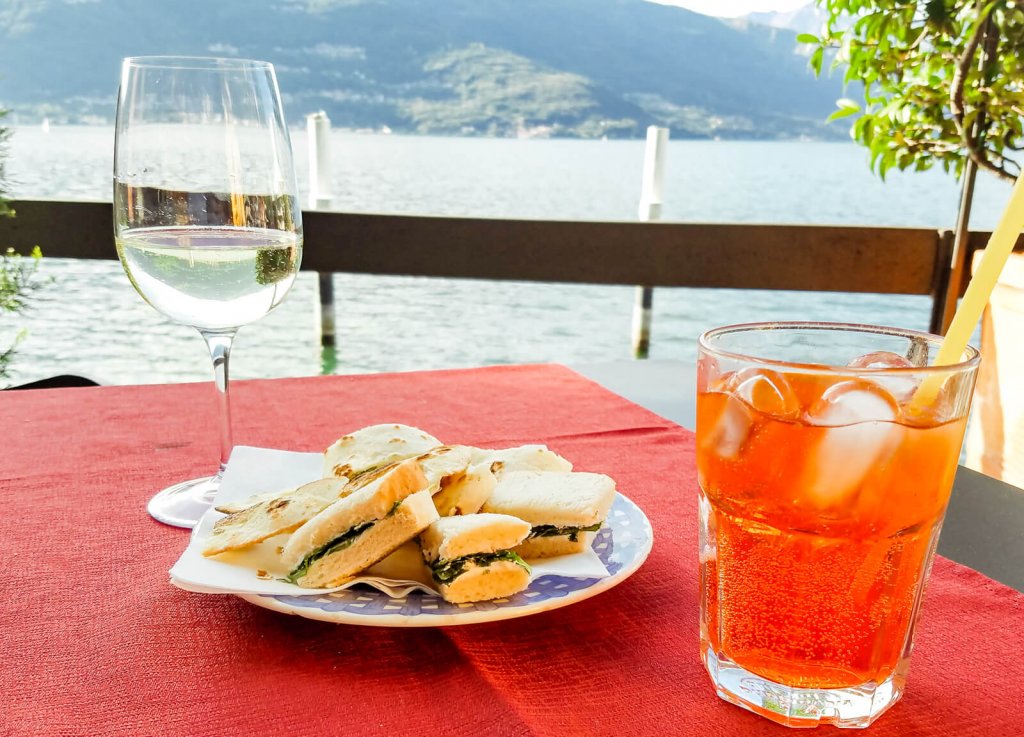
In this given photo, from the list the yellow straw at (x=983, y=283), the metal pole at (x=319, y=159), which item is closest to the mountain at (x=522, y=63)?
the metal pole at (x=319, y=159)

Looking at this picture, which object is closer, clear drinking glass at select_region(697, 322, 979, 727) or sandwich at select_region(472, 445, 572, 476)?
clear drinking glass at select_region(697, 322, 979, 727)

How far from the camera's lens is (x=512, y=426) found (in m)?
1.15

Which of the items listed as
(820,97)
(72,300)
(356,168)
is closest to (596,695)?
(72,300)

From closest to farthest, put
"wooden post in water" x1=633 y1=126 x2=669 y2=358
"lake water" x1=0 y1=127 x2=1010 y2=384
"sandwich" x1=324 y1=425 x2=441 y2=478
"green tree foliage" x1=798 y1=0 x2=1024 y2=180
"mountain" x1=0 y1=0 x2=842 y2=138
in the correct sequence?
1. "sandwich" x1=324 y1=425 x2=441 y2=478
2. "green tree foliage" x1=798 y1=0 x2=1024 y2=180
3. "wooden post in water" x1=633 y1=126 x2=669 y2=358
4. "lake water" x1=0 y1=127 x2=1010 y2=384
5. "mountain" x1=0 y1=0 x2=842 y2=138

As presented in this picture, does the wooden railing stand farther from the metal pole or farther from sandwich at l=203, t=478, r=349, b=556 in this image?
sandwich at l=203, t=478, r=349, b=556

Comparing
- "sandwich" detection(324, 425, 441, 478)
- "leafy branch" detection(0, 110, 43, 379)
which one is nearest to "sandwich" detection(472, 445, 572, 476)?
"sandwich" detection(324, 425, 441, 478)

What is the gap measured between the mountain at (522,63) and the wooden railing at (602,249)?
15.4m

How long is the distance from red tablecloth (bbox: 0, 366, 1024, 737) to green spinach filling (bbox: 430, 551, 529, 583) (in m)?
0.05

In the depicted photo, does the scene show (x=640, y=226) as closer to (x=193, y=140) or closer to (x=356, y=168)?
(x=193, y=140)

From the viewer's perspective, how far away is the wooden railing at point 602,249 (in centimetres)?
297

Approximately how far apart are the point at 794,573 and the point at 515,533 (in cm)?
18

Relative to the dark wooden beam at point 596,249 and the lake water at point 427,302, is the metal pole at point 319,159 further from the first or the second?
the dark wooden beam at point 596,249

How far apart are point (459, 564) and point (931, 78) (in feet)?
8.44

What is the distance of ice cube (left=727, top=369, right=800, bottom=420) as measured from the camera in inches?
21.0
